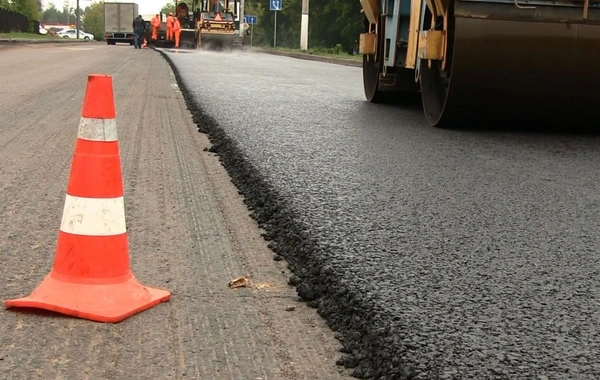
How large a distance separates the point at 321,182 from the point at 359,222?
3.13ft

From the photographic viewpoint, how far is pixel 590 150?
21.5 ft

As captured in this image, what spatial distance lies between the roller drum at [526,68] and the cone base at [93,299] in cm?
443

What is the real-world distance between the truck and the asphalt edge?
5136 centimetres

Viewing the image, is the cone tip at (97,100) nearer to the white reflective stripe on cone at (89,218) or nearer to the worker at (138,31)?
the white reflective stripe on cone at (89,218)

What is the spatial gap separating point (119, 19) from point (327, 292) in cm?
5382

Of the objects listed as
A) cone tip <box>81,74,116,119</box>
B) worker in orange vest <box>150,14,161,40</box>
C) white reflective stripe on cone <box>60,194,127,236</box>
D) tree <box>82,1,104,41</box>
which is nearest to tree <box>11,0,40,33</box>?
worker in orange vest <box>150,14,161,40</box>

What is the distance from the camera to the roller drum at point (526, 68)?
6.65m

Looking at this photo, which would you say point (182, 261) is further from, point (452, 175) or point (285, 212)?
point (452, 175)

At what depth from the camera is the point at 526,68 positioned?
673 cm

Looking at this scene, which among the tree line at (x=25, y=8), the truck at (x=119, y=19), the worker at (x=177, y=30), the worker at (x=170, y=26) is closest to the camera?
the worker at (x=177, y=30)

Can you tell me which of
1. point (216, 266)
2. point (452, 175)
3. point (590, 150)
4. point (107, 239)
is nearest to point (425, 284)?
point (216, 266)

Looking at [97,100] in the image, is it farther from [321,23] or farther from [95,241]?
[321,23]

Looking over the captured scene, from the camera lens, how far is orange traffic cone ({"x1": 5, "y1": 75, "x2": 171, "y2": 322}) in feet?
9.33

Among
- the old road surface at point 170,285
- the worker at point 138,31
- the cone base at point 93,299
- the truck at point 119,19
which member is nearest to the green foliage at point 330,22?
the worker at point 138,31
